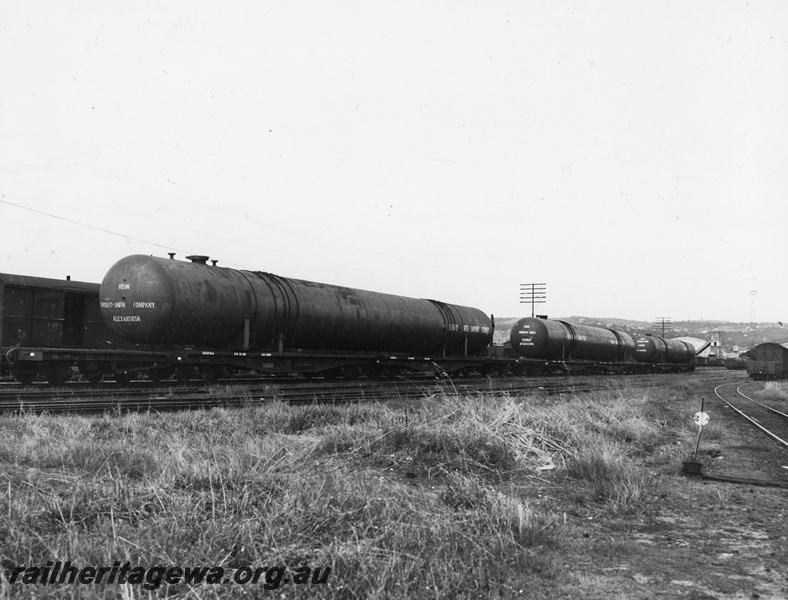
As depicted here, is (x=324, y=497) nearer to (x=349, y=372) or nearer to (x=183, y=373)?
(x=183, y=373)

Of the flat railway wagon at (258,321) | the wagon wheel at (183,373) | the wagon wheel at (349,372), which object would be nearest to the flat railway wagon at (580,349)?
the flat railway wagon at (258,321)

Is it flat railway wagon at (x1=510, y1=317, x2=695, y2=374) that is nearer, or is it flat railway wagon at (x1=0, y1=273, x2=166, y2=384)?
flat railway wagon at (x1=0, y1=273, x2=166, y2=384)

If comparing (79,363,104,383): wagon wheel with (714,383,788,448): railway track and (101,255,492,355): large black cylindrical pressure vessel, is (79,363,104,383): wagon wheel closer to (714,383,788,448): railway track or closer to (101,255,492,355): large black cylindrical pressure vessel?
(101,255,492,355): large black cylindrical pressure vessel

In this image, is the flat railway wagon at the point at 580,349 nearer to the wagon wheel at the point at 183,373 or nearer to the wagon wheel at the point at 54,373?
the wagon wheel at the point at 183,373

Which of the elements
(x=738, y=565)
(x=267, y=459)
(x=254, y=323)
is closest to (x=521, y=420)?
(x=267, y=459)

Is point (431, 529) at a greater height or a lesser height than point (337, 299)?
lesser

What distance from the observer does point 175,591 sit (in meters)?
3.43

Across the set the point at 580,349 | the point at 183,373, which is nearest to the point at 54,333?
the point at 183,373

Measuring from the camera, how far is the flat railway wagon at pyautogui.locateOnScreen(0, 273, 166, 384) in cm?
1562

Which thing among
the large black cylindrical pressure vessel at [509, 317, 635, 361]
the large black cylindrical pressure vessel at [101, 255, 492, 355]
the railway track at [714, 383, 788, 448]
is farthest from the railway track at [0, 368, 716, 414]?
the large black cylindrical pressure vessel at [509, 317, 635, 361]

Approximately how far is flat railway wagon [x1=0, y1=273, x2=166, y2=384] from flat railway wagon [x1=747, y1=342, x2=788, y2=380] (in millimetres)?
44984

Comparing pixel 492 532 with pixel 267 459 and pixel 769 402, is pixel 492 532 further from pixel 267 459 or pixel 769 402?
pixel 769 402

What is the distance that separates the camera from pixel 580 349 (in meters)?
35.5

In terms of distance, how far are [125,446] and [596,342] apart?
3377cm
